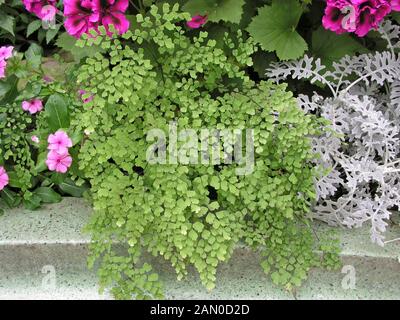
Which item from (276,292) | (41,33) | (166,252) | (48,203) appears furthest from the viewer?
(41,33)

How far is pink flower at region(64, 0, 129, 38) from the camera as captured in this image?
1.87m

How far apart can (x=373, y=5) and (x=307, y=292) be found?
0.90 m

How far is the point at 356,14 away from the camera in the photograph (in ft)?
6.04

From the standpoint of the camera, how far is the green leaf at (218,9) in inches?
73.8

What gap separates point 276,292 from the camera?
1845 mm

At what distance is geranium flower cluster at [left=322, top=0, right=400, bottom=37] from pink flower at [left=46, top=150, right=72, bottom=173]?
0.93m

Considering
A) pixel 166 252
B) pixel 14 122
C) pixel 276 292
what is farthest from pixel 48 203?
pixel 276 292

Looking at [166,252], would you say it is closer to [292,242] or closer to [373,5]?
[292,242]

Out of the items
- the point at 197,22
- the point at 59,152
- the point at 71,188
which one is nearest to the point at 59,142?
the point at 59,152

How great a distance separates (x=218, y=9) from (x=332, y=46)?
1.42 feet

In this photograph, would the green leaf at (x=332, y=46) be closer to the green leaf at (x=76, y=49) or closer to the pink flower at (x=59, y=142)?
the green leaf at (x=76, y=49)

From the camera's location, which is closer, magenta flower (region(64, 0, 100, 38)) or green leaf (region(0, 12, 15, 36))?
magenta flower (region(64, 0, 100, 38))

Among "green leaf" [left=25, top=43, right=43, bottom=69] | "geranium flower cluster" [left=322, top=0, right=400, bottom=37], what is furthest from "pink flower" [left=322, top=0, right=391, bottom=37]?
"green leaf" [left=25, top=43, right=43, bottom=69]

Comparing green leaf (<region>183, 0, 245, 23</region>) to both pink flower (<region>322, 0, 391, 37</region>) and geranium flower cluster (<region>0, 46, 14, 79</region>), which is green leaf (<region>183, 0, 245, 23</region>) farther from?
geranium flower cluster (<region>0, 46, 14, 79</region>)
